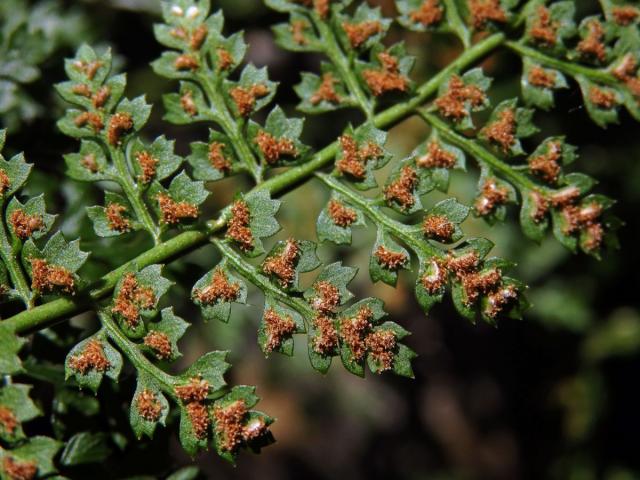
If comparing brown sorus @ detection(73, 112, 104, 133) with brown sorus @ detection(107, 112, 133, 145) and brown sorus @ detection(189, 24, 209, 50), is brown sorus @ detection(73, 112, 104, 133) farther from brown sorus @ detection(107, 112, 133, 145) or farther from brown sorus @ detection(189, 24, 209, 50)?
brown sorus @ detection(189, 24, 209, 50)

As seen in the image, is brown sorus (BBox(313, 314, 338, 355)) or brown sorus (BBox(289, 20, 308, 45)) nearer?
brown sorus (BBox(313, 314, 338, 355))

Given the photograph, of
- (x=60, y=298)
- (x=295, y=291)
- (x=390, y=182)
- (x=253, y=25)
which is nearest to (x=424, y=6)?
(x=390, y=182)

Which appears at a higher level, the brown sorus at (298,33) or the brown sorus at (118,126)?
the brown sorus at (118,126)

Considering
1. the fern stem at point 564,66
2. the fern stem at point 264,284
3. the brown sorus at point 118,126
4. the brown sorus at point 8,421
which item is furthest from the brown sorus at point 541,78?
the brown sorus at point 8,421

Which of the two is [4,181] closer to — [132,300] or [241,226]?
[132,300]

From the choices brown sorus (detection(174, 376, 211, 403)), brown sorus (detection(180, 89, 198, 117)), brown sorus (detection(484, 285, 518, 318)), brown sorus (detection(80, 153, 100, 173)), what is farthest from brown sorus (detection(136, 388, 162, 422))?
brown sorus (detection(484, 285, 518, 318))

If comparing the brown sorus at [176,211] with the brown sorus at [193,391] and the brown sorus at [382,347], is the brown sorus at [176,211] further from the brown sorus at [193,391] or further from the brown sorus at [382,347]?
the brown sorus at [382,347]
